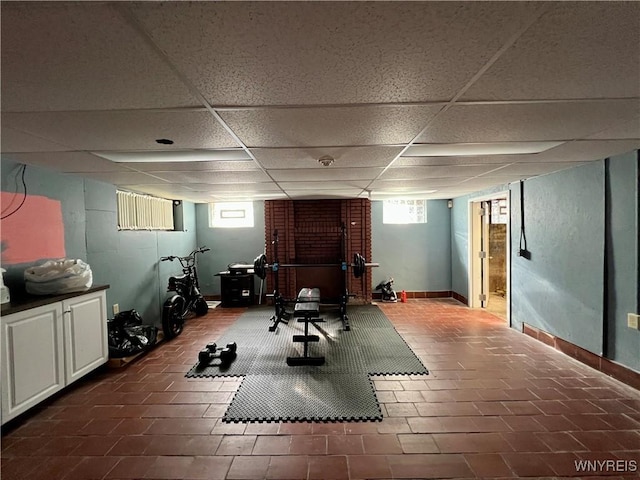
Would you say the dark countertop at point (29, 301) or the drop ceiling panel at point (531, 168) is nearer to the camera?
the dark countertop at point (29, 301)

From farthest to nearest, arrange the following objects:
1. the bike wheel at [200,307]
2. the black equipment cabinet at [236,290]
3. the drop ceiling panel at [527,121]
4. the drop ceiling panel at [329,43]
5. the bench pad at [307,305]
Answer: the black equipment cabinet at [236,290], the bike wheel at [200,307], the bench pad at [307,305], the drop ceiling panel at [527,121], the drop ceiling panel at [329,43]

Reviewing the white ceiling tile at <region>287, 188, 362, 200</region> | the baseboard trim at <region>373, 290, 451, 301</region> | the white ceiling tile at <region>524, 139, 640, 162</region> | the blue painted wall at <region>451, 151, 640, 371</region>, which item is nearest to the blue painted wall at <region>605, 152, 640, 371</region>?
the blue painted wall at <region>451, 151, 640, 371</region>

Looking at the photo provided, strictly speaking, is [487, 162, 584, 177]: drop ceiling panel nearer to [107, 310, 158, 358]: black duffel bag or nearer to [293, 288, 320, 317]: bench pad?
[293, 288, 320, 317]: bench pad

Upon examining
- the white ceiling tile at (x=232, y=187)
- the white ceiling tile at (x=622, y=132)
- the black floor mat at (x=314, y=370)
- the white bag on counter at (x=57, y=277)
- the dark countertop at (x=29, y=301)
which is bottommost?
the black floor mat at (x=314, y=370)

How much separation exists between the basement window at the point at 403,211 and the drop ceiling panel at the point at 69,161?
490 cm

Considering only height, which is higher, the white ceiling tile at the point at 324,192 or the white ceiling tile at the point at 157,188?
the white ceiling tile at the point at 324,192

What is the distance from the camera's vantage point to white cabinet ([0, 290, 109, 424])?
217 centimetres

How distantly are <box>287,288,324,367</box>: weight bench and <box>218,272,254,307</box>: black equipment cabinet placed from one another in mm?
1719

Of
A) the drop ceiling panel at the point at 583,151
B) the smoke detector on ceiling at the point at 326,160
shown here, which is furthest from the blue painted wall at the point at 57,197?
the drop ceiling panel at the point at 583,151

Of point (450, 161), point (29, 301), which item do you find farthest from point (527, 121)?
point (29, 301)

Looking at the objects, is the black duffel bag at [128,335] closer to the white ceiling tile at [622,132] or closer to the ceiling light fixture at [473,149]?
the ceiling light fixture at [473,149]

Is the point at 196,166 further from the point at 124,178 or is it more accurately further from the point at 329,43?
the point at 329,43

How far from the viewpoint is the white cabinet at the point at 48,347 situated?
2172 millimetres

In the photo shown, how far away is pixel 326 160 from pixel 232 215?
14.4 feet
